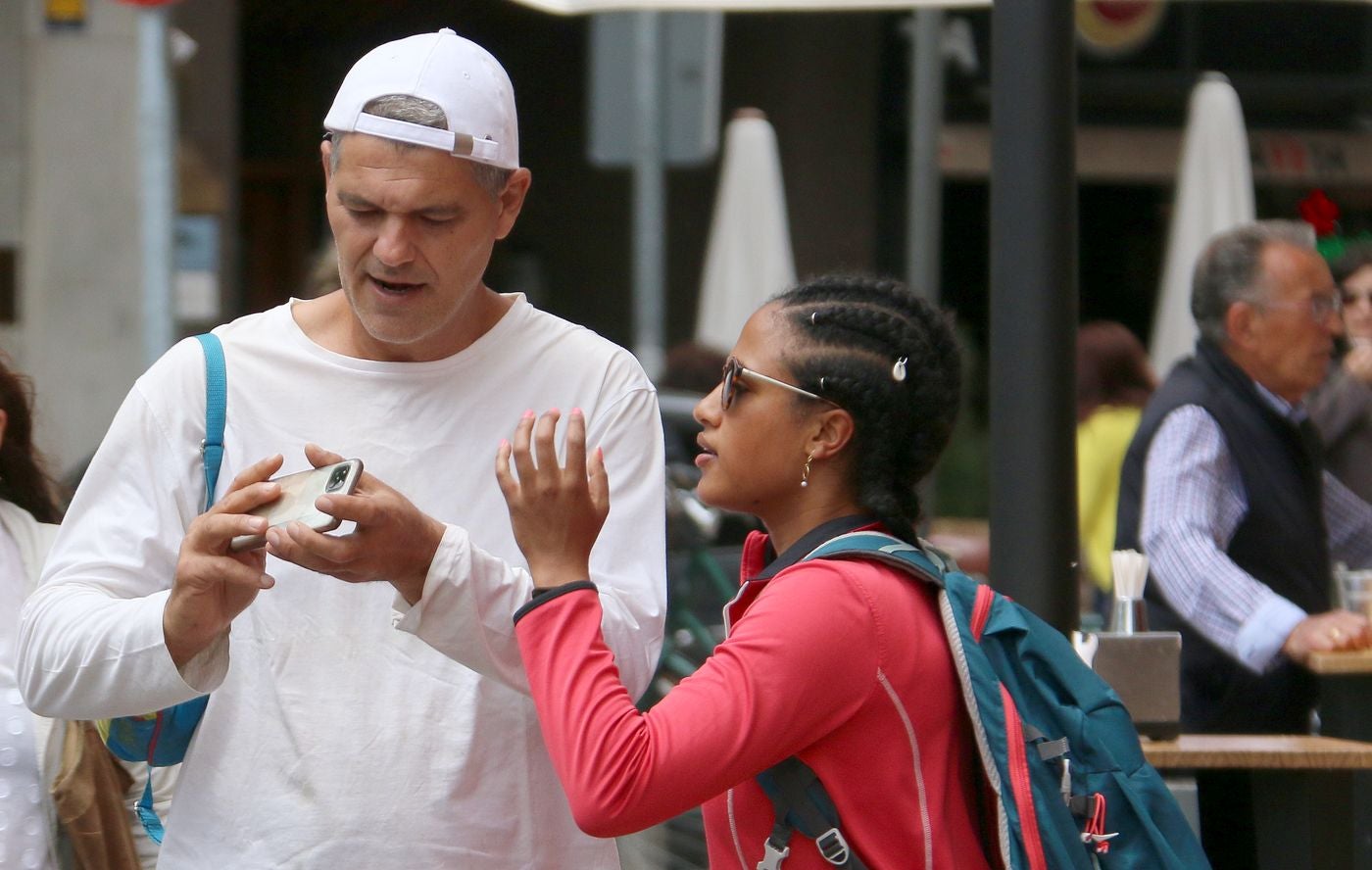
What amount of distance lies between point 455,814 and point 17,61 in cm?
828

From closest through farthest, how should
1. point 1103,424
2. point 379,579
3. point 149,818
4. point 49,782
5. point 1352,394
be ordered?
1. point 379,579
2. point 149,818
3. point 49,782
4. point 1352,394
5. point 1103,424

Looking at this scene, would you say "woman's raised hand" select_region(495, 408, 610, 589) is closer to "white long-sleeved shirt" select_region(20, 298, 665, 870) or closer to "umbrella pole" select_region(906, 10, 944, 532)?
"white long-sleeved shirt" select_region(20, 298, 665, 870)

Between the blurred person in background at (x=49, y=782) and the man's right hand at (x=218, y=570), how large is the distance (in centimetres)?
85

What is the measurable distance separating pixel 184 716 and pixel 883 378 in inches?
39.9

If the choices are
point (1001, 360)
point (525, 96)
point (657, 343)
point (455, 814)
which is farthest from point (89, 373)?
point (455, 814)

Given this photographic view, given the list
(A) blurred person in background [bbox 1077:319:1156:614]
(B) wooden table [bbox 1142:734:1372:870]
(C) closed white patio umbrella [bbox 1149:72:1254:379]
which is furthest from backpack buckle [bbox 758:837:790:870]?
(C) closed white patio umbrella [bbox 1149:72:1254:379]

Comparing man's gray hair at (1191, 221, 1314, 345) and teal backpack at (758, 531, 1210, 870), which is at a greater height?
man's gray hair at (1191, 221, 1314, 345)

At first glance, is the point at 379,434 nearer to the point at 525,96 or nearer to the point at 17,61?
the point at 17,61

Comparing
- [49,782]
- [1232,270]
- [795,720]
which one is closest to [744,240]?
[1232,270]

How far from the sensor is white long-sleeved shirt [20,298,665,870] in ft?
7.50

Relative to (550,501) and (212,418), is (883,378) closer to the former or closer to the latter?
(550,501)

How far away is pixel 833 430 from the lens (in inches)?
96.4

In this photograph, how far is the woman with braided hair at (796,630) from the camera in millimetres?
2133

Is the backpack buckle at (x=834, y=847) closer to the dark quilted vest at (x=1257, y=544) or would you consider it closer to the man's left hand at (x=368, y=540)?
the man's left hand at (x=368, y=540)
